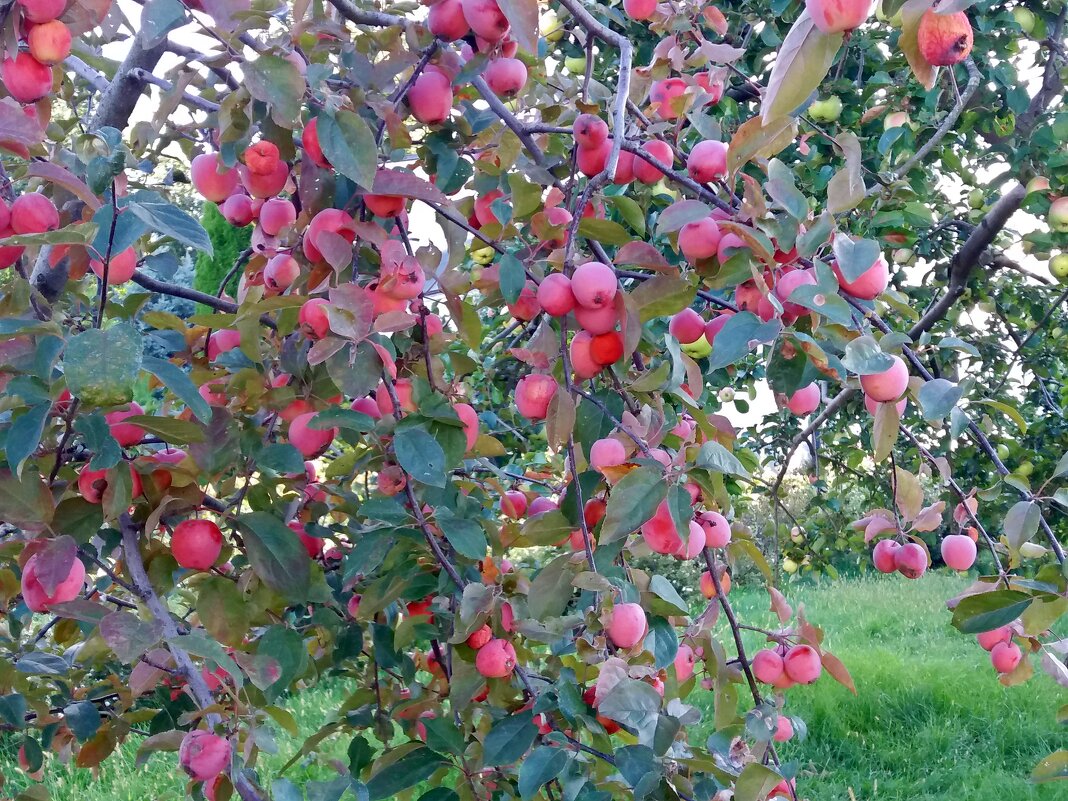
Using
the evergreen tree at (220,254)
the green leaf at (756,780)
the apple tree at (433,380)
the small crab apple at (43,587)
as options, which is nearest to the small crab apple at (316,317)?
the apple tree at (433,380)

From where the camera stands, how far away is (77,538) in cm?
87

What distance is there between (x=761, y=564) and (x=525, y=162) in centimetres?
56

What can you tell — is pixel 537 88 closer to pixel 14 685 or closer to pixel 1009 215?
pixel 14 685

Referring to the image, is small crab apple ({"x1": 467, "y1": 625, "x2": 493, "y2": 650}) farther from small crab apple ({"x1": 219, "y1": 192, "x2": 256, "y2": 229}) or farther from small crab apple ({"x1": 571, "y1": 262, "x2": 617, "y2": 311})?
small crab apple ({"x1": 219, "y1": 192, "x2": 256, "y2": 229})

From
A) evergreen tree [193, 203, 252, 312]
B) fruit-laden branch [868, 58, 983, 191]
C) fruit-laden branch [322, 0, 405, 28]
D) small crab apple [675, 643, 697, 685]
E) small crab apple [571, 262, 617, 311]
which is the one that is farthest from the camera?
evergreen tree [193, 203, 252, 312]

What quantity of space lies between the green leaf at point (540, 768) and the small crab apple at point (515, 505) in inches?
17.5

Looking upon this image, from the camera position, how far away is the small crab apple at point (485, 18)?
786 mm

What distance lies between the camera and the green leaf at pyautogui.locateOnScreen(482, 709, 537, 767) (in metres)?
0.88

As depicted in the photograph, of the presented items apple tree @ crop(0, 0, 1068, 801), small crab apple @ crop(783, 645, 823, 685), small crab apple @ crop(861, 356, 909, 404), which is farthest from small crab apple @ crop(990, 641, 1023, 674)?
small crab apple @ crop(861, 356, 909, 404)

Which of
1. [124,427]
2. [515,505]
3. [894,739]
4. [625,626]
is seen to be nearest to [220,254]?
[894,739]

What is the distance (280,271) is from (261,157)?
13 centimetres

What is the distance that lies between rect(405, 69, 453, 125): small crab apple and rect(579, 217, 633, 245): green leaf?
0.18 metres

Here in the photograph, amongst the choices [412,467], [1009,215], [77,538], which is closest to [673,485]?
[412,467]

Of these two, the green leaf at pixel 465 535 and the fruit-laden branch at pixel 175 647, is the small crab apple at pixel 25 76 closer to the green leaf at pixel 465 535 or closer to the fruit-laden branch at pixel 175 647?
the fruit-laden branch at pixel 175 647
